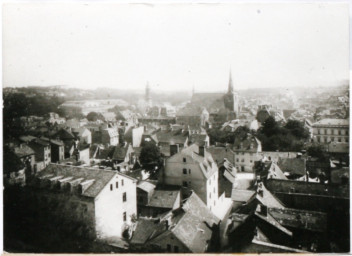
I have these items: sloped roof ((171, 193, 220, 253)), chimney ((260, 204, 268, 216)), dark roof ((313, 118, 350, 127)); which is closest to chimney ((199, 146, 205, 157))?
sloped roof ((171, 193, 220, 253))

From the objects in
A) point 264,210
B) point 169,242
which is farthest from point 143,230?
point 264,210

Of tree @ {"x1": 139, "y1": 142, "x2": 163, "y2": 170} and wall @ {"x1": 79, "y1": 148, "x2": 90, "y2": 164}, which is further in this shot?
tree @ {"x1": 139, "y1": 142, "x2": 163, "y2": 170}

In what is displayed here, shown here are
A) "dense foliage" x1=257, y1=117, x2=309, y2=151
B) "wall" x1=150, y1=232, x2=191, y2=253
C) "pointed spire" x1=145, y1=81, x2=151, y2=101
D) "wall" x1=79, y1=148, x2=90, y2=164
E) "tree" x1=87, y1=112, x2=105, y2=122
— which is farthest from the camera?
"tree" x1=87, y1=112, x2=105, y2=122

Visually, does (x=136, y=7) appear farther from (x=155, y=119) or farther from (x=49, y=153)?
(x=155, y=119)

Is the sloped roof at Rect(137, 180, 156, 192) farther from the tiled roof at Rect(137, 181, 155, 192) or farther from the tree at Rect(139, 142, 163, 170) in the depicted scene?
the tree at Rect(139, 142, 163, 170)

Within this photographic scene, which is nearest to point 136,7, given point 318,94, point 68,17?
point 68,17

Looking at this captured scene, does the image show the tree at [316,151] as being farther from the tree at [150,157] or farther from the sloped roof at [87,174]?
the sloped roof at [87,174]
